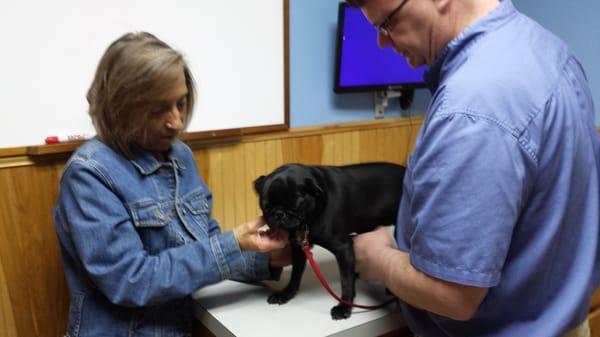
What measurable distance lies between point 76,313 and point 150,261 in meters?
0.22

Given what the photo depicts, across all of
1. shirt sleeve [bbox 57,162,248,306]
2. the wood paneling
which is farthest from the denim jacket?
the wood paneling

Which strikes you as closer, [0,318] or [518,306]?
[518,306]

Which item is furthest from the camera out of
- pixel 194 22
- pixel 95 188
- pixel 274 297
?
pixel 194 22

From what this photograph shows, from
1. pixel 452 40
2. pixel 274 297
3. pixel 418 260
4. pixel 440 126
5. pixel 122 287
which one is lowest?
pixel 274 297

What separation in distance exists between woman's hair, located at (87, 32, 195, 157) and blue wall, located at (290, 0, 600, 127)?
0.74m

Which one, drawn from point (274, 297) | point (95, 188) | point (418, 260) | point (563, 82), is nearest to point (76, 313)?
point (95, 188)

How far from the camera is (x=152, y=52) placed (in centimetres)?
94

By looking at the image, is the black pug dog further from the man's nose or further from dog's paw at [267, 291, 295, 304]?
the man's nose

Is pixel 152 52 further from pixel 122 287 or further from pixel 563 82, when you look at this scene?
pixel 563 82

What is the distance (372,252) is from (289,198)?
7.8 inches

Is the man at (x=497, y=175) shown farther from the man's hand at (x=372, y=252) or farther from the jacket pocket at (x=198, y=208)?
the jacket pocket at (x=198, y=208)

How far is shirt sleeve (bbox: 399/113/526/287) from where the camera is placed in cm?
56

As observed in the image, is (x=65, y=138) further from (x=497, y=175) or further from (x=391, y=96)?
(x=391, y=96)

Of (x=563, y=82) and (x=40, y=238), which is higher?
(x=563, y=82)
